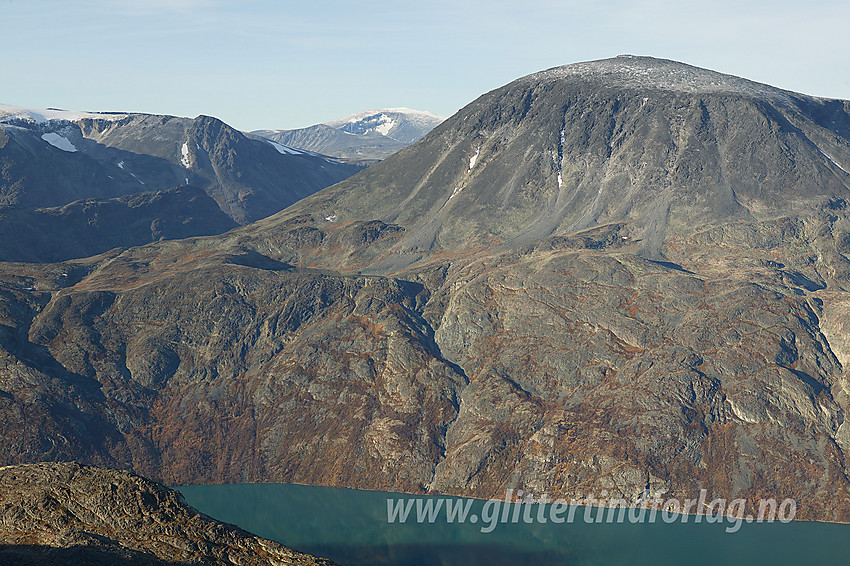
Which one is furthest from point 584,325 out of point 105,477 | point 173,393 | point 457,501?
point 105,477

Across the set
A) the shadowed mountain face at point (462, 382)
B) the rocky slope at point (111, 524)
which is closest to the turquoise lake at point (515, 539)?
the shadowed mountain face at point (462, 382)

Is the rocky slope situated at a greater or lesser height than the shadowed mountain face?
greater

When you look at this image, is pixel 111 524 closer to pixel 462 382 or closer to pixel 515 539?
pixel 515 539

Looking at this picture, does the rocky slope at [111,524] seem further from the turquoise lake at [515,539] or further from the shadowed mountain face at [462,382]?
the shadowed mountain face at [462,382]

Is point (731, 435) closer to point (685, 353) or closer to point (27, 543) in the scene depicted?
point (685, 353)

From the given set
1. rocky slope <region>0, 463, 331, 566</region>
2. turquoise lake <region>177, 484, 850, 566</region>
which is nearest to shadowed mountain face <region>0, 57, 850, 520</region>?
turquoise lake <region>177, 484, 850, 566</region>

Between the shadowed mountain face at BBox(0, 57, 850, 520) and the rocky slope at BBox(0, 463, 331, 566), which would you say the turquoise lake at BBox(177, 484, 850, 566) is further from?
the rocky slope at BBox(0, 463, 331, 566)

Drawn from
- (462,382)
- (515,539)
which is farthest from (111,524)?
(462,382)
